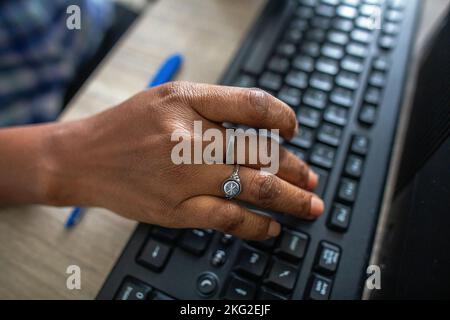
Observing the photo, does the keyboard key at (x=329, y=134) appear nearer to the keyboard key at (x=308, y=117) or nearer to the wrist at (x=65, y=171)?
the keyboard key at (x=308, y=117)

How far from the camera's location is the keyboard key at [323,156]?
15.6 inches

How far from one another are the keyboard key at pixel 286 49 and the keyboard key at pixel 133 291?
1.02 feet

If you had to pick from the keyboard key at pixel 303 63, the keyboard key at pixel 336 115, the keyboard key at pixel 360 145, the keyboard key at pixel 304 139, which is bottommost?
the keyboard key at pixel 304 139

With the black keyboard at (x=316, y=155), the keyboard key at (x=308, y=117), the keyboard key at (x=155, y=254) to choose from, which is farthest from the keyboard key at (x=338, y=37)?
the keyboard key at (x=155, y=254)

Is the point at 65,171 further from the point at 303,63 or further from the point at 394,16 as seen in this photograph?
the point at 394,16

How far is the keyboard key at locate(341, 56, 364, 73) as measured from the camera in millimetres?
455

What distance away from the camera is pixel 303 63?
0.46m

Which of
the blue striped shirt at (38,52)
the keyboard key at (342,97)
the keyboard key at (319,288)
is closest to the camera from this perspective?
the keyboard key at (319,288)

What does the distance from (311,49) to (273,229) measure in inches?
9.6

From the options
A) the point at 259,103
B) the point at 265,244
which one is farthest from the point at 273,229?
the point at 259,103

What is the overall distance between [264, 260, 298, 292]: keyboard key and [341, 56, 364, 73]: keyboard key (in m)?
0.25

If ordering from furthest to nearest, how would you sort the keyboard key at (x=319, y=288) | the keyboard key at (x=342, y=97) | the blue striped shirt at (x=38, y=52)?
the blue striped shirt at (x=38, y=52) < the keyboard key at (x=342, y=97) < the keyboard key at (x=319, y=288)

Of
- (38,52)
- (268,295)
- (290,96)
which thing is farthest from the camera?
(38,52)

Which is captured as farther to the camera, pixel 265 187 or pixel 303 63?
pixel 303 63
